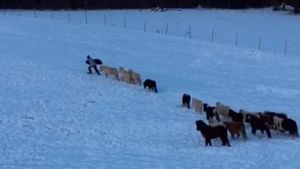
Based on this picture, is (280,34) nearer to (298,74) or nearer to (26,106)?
(298,74)

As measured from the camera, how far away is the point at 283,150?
22.1 m

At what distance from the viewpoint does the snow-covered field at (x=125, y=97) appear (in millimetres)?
20297

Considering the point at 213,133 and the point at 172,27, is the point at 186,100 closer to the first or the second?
the point at 213,133

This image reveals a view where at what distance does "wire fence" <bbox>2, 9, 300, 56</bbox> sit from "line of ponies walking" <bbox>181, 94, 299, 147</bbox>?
2288cm

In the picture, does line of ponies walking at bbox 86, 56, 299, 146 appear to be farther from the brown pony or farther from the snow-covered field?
the snow-covered field

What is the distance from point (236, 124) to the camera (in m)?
23.5

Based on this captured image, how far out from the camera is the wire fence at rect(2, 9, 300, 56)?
54.2m

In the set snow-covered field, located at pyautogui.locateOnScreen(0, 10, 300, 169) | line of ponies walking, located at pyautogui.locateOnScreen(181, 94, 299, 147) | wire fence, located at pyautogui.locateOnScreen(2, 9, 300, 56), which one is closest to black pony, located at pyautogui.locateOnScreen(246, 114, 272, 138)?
line of ponies walking, located at pyautogui.locateOnScreen(181, 94, 299, 147)
